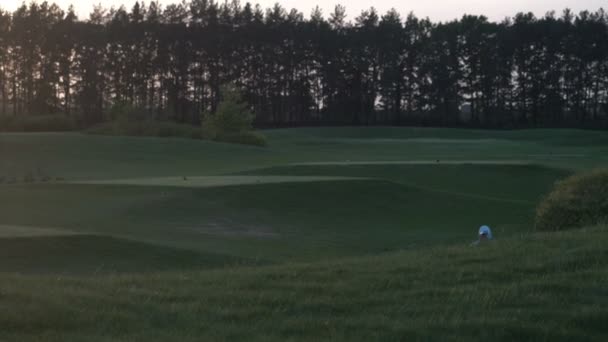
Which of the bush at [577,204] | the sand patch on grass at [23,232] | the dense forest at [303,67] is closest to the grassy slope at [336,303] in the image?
the sand patch on grass at [23,232]

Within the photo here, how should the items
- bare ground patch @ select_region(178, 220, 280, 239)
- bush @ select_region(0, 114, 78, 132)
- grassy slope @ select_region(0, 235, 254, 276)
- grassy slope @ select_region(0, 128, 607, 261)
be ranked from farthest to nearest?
bush @ select_region(0, 114, 78, 132), bare ground patch @ select_region(178, 220, 280, 239), grassy slope @ select_region(0, 128, 607, 261), grassy slope @ select_region(0, 235, 254, 276)

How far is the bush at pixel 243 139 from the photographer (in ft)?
191

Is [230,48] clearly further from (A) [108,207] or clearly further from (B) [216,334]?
(B) [216,334]

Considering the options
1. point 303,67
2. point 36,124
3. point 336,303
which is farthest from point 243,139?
point 336,303

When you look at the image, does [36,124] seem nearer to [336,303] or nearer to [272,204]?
[272,204]

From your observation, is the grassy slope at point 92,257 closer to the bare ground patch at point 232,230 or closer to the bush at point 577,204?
the bare ground patch at point 232,230

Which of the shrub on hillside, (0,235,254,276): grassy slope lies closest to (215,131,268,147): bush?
the shrub on hillside

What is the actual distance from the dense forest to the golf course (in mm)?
56245

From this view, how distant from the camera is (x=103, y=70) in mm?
95250

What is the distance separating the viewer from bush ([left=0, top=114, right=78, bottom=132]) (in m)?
67.6

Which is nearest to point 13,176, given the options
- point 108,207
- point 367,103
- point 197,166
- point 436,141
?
point 197,166

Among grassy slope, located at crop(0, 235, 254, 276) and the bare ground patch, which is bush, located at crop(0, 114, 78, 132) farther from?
grassy slope, located at crop(0, 235, 254, 276)

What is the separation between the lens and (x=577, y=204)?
1698cm

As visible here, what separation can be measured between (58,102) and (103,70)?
20.7 feet
